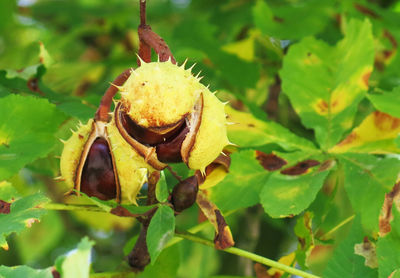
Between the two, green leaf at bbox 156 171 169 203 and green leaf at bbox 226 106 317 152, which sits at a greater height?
green leaf at bbox 156 171 169 203

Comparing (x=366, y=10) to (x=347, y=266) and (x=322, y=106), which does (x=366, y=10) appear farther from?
(x=347, y=266)

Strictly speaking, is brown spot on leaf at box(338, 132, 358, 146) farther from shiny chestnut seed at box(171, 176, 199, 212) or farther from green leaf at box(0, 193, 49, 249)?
green leaf at box(0, 193, 49, 249)

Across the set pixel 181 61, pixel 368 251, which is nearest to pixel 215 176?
pixel 368 251

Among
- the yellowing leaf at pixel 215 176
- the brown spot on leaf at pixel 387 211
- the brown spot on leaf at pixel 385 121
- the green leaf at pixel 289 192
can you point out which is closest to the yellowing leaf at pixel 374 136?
the brown spot on leaf at pixel 385 121

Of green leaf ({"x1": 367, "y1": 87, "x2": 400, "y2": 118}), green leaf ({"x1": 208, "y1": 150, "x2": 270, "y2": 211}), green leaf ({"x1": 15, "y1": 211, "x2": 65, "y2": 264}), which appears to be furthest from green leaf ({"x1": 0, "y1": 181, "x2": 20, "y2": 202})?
green leaf ({"x1": 15, "y1": 211, "x2": 65, "y2": 264})

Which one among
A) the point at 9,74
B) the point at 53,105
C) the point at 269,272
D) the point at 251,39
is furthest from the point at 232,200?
the point at 251,39
